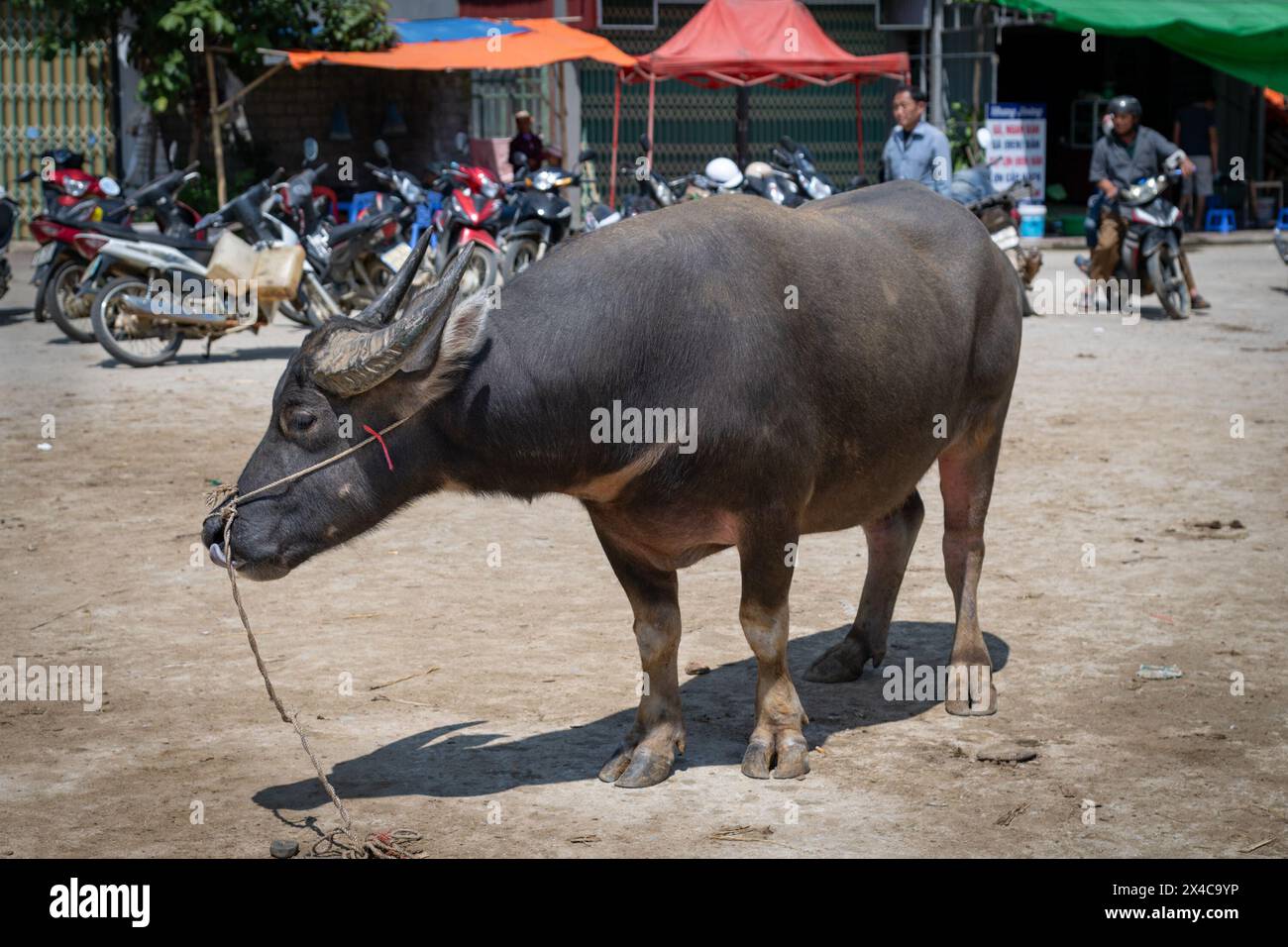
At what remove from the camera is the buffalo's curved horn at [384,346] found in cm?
381

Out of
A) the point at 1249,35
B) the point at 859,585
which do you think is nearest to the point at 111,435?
the point at 859,585

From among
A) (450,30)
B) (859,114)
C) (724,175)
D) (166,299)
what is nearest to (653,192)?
(724,175)

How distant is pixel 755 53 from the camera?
1872 centimetres

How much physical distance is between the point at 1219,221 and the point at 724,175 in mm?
9919

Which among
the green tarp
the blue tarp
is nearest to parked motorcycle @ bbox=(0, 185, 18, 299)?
the blue tarp

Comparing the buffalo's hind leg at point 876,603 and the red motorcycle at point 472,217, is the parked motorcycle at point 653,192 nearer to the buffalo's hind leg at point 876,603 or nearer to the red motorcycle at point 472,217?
the red motorcycle at point 472,217

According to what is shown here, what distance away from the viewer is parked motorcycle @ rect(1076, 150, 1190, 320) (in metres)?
13.5

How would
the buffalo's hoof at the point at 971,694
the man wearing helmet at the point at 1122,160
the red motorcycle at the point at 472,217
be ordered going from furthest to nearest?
the red motorcycle at the point at 472,217, the man wearing helmet at the point at 1122,160, the buffalo's hoof at the point at 971,694

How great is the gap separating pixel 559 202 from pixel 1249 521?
30.1 ft

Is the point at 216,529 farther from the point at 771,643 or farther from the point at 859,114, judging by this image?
the point at 859,114

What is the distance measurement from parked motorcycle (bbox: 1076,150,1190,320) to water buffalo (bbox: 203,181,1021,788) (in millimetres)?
9631

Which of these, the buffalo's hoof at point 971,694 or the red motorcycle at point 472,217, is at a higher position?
the red motorcycle at point 472,217

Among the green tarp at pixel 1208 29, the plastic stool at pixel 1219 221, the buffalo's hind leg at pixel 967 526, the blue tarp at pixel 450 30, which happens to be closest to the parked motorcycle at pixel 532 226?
the blue tarp at pixel 450 30

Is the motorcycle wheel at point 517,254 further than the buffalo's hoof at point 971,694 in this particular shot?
Yes
